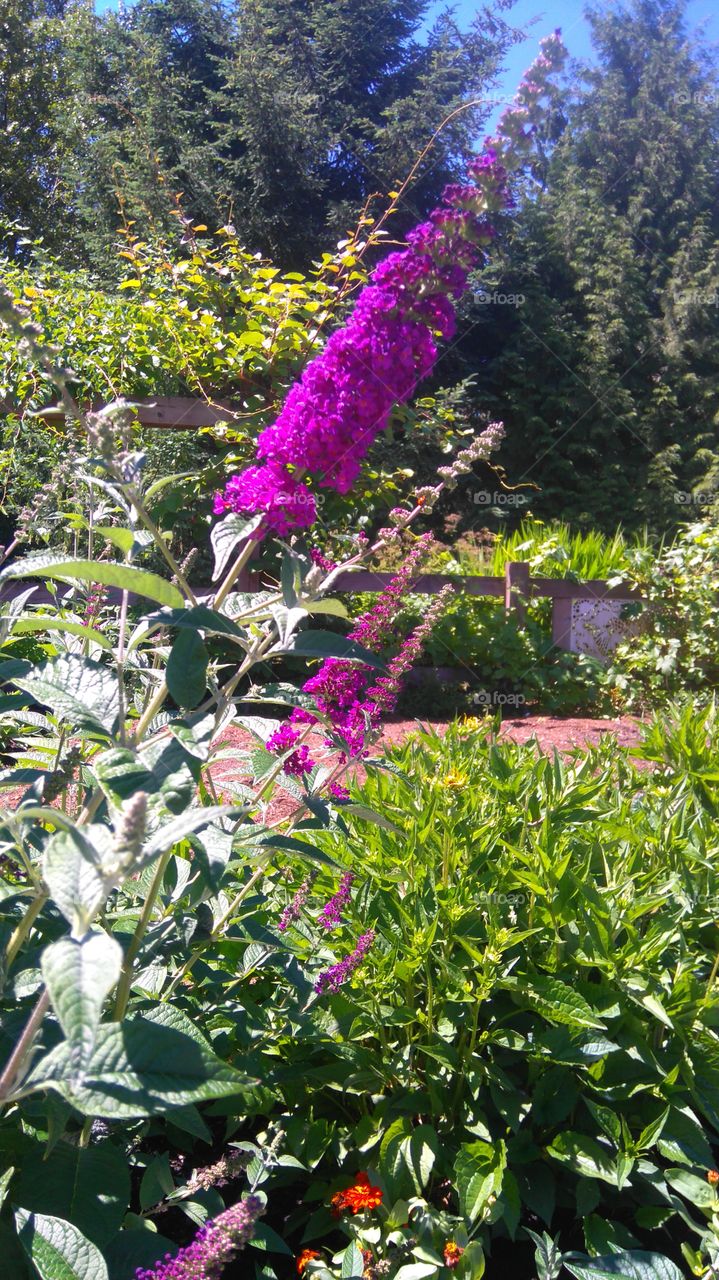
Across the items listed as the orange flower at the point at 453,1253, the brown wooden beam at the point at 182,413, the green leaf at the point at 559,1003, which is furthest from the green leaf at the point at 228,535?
the brown wooden beam at the point at 182,413

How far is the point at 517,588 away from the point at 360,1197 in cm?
517

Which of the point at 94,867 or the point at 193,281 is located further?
the point at 193,281

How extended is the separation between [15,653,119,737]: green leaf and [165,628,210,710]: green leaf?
0.09 meters

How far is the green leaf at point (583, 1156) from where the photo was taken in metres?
1.47

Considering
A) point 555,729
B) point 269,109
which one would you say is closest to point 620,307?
point 269,109

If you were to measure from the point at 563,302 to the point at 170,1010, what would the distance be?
1472 centimetres

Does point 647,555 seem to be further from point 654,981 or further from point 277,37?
point 277,37

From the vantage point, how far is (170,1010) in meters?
1.21

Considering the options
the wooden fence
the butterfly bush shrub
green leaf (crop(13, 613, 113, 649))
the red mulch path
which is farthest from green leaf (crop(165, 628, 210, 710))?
the wooden fence

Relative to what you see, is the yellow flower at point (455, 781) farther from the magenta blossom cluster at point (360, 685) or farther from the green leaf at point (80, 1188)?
the green leaf at point (80, 1188)

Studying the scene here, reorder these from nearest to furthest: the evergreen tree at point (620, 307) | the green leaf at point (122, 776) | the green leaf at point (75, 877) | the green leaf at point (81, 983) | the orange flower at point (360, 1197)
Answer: the green leaf at point (81, 983) < the green leaf at point (75, 877) < the green leaf at point (122, 776) < the orange flower at point (360, 1197) < the evergreen tree at point (620, 307)

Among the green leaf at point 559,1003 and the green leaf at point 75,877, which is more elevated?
the green leaf at point 75,877

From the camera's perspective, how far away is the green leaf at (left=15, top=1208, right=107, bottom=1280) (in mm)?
1054

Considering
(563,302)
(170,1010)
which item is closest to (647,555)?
(170,1010)
